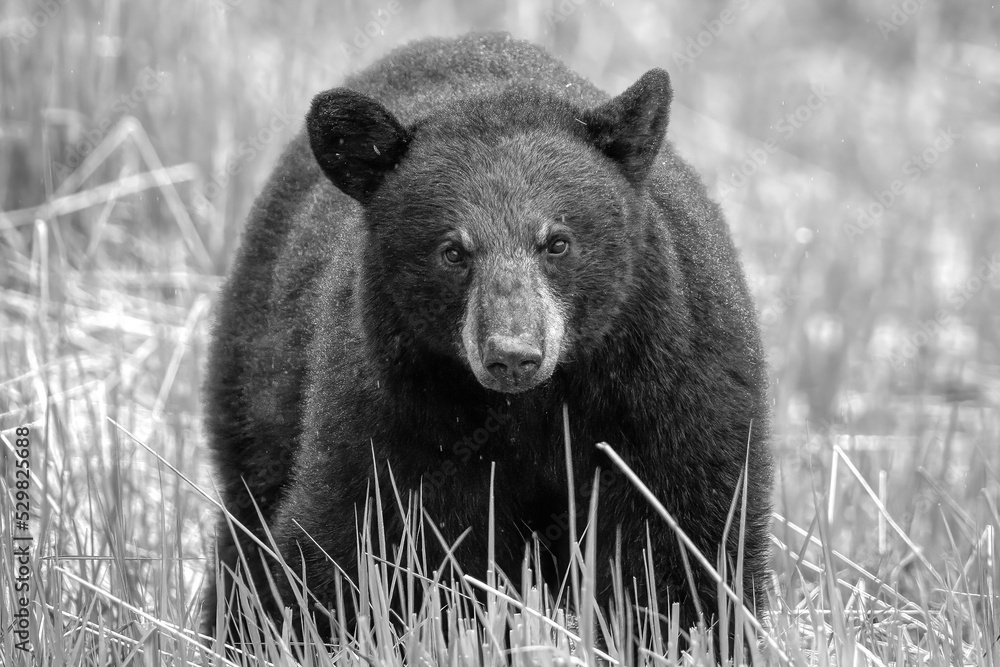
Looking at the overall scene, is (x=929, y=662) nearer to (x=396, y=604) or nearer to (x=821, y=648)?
(x=821, y=648)

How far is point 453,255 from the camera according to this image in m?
3.71

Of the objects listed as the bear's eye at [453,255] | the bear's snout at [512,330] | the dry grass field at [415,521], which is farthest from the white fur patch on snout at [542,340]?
the dry grass field at [415,521]

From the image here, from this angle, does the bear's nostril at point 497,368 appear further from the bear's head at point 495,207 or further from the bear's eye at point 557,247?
the bear's eye at point 557,247

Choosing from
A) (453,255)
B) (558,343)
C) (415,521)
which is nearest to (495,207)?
(453,255)

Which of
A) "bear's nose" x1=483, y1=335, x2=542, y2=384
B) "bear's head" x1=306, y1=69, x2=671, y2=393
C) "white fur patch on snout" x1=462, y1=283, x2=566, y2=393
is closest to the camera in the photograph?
"bear's nose" x1=483, y1=335, x2=542, y2=384

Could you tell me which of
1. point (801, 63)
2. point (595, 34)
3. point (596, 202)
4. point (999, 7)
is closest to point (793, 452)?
point (596, 202)

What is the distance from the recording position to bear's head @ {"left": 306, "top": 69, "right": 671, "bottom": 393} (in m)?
3.66

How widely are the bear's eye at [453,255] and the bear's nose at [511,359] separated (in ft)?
1.17

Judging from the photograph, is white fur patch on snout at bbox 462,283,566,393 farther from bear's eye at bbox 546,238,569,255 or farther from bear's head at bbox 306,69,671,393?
bear's eye at bbox 546,238,569,255

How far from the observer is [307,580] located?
160 inches

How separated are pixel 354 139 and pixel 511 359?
2.99 ft

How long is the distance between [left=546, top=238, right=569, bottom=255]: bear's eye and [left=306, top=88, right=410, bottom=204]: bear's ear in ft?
1.82

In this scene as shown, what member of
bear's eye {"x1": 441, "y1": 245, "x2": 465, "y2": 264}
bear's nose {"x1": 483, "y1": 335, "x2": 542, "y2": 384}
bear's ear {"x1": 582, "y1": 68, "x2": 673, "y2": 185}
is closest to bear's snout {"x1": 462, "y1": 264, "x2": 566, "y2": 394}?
bear's nose {"x1": 483, "y1": 335, "x2": 542, "y2": 384}

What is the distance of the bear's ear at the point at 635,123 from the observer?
3.87 metres
